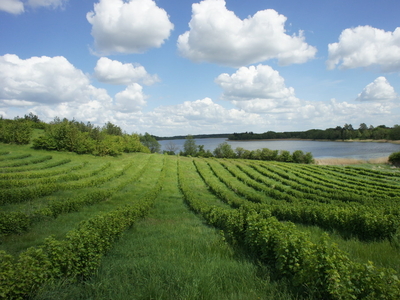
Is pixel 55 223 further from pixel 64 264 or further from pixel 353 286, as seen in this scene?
pixel 353 286

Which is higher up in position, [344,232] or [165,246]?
[165,246]

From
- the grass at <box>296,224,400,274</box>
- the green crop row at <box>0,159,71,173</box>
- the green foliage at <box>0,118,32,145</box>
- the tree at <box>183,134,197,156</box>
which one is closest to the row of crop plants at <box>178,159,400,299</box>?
the grass at <box>296,224,400,274</box>

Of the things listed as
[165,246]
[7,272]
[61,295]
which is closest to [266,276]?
[165,246]

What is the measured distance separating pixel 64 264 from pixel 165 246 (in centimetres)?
314

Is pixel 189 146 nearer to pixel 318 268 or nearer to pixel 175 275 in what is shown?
pixel 175 275

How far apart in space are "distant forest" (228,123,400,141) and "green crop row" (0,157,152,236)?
14704 cm

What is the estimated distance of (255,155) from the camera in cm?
8338

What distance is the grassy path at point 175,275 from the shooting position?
478cm

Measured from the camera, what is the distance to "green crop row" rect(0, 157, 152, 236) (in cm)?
997

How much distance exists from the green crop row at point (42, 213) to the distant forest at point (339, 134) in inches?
5789

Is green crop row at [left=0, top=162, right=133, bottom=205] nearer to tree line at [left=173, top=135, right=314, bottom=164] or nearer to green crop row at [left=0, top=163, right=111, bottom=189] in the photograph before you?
green crop row at [left=0, top=163, right=111, bottom=189]

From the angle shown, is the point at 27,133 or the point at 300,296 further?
the point at 27,133

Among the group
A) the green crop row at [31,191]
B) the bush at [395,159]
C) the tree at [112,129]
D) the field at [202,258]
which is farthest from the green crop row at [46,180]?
the bush at [395,159]

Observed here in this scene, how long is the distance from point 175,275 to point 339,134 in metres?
169
